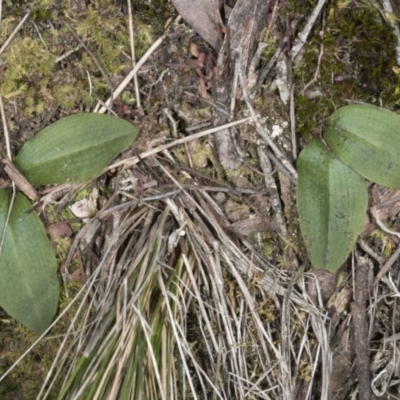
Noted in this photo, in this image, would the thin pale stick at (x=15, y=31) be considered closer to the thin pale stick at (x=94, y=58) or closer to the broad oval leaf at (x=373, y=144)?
the thin pale stick at (x=94, y=58)

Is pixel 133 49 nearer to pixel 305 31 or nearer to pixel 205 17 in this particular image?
pixel 205 17

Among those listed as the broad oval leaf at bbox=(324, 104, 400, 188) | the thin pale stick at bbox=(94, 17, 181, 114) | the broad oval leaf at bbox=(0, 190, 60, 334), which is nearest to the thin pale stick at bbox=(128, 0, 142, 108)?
the thin pale stick at bbox=(94, 17, 181, 114)

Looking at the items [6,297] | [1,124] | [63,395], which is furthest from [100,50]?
[63,395]

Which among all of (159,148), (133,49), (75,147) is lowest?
(159,148)

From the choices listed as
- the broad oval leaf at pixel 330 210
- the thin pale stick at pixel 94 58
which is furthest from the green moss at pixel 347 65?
the thin pale stick at pixel 94 58

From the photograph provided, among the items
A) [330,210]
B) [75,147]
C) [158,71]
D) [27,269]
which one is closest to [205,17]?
[158,71]

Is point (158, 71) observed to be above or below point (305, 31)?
above
